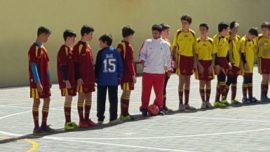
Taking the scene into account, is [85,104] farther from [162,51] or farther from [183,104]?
[183,104]

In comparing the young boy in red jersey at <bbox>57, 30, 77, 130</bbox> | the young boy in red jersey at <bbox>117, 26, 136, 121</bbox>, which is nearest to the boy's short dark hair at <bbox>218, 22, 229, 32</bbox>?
the young boy in red jersey at <bbox>117, 26, 136, 121</bbox>

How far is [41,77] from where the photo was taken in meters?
11.3

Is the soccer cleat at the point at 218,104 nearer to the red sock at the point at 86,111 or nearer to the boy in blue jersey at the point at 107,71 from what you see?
the boy in blue jersey at the point at 107,71

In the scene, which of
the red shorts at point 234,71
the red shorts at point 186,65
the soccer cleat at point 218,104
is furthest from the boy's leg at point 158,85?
the red shorts at point 234,71

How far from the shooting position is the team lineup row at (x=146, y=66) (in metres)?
11.6

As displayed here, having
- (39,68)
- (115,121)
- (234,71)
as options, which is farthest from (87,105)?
(234,71)

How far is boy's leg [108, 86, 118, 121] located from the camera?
41.2 ft

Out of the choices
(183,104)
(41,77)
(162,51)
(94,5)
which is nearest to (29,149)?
(41,77)

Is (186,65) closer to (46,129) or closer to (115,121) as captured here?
(115,121)

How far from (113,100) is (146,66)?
118 centimetres

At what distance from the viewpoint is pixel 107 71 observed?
40.8 feet

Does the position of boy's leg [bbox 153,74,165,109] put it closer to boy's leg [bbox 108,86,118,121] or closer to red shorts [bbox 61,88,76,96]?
boy's leg [bbox 108,86,118,121]

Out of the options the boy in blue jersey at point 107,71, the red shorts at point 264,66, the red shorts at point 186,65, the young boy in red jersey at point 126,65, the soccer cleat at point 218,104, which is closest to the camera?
the boy in blue jersey at point 107,71

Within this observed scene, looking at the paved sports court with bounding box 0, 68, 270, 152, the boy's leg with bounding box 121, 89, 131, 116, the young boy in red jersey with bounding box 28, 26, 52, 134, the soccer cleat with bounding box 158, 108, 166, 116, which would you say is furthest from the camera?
the soccer cleat with bounding box 158, 108, 166, 116
